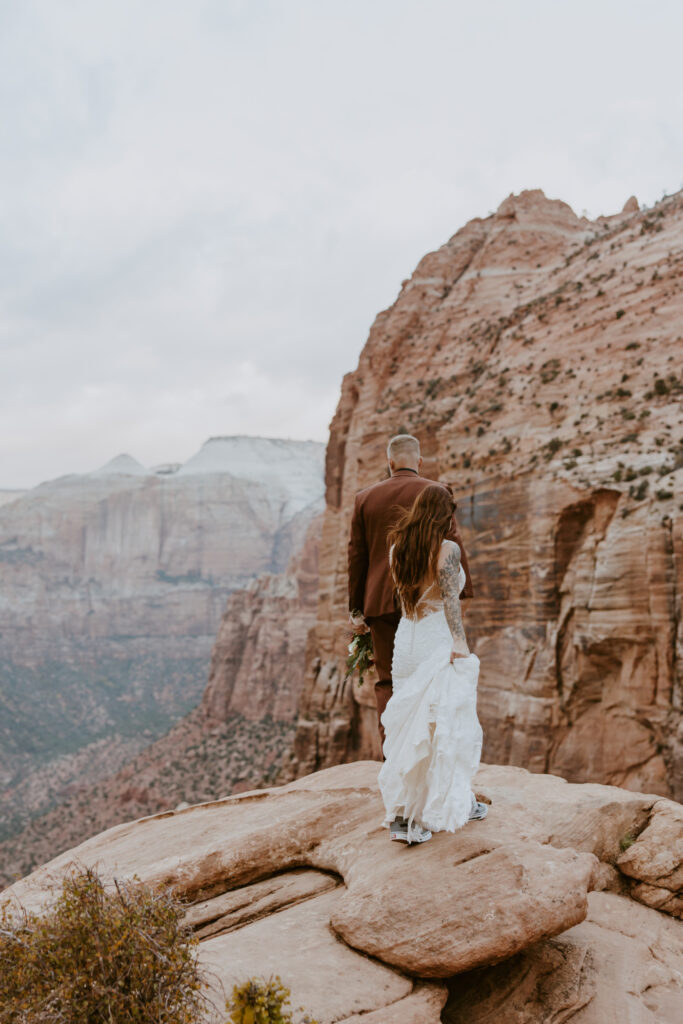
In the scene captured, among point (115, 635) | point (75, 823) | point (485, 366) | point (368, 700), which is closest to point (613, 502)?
point (485, 366)

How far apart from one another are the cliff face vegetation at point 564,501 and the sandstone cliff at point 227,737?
52.0 feet

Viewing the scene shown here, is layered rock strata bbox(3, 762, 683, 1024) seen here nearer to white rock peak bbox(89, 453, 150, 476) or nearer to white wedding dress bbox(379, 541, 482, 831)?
white wedding dress bbox(379, 541, 482, 831)

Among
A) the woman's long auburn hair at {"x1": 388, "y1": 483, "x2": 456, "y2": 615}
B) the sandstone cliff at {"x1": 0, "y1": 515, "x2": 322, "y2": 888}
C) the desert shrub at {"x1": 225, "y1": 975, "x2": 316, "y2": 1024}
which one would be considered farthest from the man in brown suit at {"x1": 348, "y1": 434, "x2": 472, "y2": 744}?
the sandstone cliff at {"x1": 0, "y1": 515, "x2": 322, "y2": 888}

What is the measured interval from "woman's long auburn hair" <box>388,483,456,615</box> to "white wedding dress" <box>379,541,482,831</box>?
0.11 meters

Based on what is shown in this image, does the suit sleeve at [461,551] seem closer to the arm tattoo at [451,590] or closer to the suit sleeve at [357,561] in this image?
the arm tattoo at [451,590]

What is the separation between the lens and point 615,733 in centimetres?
1791

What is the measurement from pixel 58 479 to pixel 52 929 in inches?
6544

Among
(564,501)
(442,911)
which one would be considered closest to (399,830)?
(442,911)

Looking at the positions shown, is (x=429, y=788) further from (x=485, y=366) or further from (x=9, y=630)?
(x=9, y=630)

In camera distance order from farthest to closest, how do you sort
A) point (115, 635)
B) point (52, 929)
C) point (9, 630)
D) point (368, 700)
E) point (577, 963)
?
point (115, 635)
point (9, 630)
point (368, 700)
point (577, 963)
point (52, 929)

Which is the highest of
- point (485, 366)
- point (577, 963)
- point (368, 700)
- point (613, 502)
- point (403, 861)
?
point (485, 366)

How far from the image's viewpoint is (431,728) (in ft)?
15.8

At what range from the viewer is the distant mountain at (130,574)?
106750mm

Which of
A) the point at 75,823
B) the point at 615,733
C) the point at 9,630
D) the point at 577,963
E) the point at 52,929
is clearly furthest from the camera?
the point at 9,630
